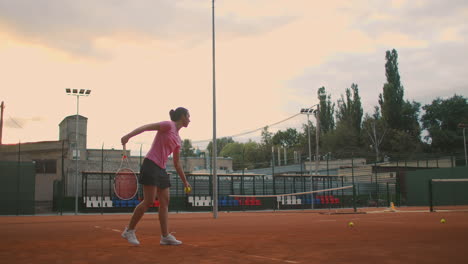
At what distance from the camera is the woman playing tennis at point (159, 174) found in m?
5.43

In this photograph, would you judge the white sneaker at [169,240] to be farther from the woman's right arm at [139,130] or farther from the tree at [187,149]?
the tree at [187,149]

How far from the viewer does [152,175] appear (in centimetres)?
542

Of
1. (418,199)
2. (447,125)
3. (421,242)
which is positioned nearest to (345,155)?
(447,125)

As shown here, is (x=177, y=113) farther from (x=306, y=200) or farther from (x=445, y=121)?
(x=445, y=121)

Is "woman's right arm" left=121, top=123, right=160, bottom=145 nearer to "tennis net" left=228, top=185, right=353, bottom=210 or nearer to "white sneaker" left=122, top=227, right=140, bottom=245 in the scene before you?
"white sneaker" left=122, top=227, right=140, bottom=245

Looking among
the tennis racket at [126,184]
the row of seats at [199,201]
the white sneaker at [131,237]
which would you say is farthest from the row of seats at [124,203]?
the white sneaker at [131,237]

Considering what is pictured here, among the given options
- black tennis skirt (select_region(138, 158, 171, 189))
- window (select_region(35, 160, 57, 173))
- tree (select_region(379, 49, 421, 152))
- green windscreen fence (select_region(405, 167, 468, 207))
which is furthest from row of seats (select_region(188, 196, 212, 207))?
tree (select_region(379, 49, 421, 152))

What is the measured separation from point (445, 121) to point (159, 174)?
6630 centimetres

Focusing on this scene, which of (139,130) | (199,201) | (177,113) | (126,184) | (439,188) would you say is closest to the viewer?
(139,130)

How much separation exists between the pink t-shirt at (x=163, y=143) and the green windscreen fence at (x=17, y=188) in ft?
76.7

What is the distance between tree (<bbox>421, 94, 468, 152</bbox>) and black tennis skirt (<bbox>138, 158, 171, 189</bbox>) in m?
62.1

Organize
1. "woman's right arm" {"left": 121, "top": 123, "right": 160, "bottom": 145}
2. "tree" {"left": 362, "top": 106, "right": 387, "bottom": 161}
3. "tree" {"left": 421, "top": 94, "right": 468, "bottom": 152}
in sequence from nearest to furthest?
1. "woman's right arm" {"left": 121, "top": 123, "right": 160, "bottom": 145}
2. "tree" {"left": 421, "top": 94, "right": 468, "bottom": 152}
3. "tree" {"left": 362, "top": 106, "right": 387, "bottom": 161}

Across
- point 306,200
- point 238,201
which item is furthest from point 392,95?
point 238,201

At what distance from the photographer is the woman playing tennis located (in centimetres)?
543
